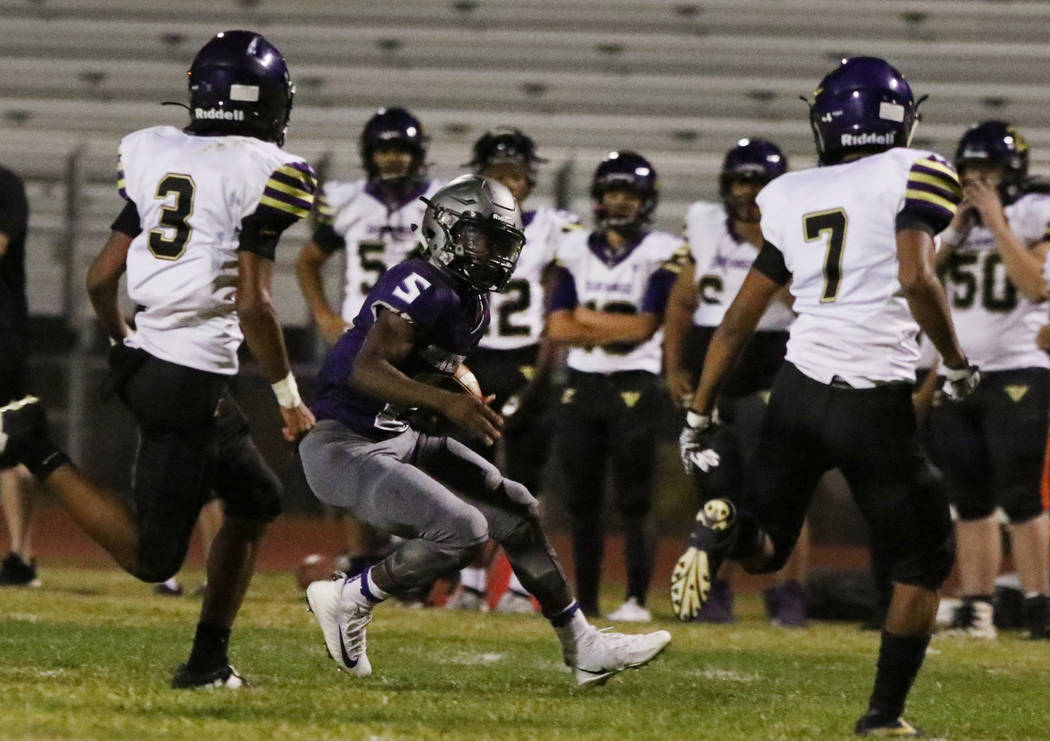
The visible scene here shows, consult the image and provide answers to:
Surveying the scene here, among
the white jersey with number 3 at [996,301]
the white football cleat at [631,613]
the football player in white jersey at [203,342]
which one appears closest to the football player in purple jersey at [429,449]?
the football player in white jersey at [203,342]

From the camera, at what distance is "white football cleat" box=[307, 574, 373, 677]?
4152 millimetres

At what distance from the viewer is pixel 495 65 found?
11.2 metres

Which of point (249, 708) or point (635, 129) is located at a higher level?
point (635, 129)

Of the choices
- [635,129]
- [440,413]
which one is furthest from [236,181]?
[635,129]

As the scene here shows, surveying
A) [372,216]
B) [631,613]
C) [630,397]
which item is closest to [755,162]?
[630,397]

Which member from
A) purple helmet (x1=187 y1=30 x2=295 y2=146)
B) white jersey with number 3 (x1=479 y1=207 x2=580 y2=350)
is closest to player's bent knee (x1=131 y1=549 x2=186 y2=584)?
purple helmet (x1=187 y1=30 x2=295 y2=146)

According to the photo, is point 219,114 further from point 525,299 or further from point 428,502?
point 525,299

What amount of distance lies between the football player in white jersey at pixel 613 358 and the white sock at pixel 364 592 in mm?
2762

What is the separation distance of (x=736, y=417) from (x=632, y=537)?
25.0 inches

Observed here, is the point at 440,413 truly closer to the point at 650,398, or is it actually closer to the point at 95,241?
the point at 650,398

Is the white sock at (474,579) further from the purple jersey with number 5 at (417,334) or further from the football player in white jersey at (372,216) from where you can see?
the purple jersey with number 5 at (417,334)

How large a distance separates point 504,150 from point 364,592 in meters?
3.21

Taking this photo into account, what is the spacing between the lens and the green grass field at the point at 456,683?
3783mm

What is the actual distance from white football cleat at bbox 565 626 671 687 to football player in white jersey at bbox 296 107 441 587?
2.55 metres
